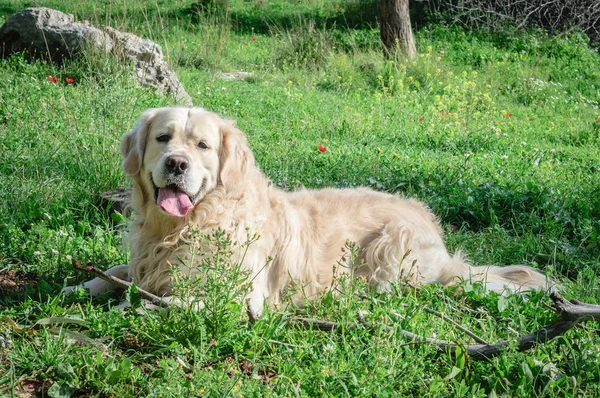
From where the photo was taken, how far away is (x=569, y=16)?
15.6 m

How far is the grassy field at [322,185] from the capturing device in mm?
2795

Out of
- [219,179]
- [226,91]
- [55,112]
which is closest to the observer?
[219,179]

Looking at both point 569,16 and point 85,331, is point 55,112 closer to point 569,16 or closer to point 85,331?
point 85,331

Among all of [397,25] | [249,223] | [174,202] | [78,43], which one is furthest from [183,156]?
[397,25]

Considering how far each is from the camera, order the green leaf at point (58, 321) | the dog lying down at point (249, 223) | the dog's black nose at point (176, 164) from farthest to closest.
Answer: the dog lying down at point (249, 223), the dog's black nose at point (176, 164), the green leaf at point (58, 321)

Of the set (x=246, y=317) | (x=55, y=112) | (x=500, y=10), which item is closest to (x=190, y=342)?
(x=246, y=317)

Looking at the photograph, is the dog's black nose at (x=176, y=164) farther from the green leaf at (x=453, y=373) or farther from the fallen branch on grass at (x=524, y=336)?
the green leaf at (x=453, y=373)

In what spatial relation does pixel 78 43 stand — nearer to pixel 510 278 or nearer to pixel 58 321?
pixel 58 321

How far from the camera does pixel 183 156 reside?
3.71 m

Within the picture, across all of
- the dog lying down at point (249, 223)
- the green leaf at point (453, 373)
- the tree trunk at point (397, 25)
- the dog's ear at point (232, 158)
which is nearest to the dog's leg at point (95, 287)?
the dog lying down at point (249, 223)

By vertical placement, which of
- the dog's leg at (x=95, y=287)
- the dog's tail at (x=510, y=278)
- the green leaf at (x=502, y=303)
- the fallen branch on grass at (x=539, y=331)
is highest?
the fallen branch on grass at (x=539, y=331)

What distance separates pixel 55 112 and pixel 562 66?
35.2 ft

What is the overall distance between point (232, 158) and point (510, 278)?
1.94 metres

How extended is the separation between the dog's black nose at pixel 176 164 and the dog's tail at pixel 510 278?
1867 millimetres
